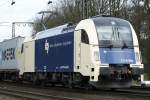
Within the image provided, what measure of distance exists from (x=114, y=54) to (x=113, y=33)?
43.9 inches

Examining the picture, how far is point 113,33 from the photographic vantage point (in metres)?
22.2

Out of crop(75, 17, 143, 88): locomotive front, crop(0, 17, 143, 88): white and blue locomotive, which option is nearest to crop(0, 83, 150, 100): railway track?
crop(0, 17, 143, 88): white and blue locomotive

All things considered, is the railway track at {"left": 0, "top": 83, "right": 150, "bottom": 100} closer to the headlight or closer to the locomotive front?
the locomotive front

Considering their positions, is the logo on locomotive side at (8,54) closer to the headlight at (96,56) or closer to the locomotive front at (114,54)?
the locomotive front at (114,54)

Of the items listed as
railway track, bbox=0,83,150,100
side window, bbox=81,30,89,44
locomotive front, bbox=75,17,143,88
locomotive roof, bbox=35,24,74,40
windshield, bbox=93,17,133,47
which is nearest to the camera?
railway track, bbox=0,83,150,100

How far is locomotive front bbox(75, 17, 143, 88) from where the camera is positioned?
2134 centimetres

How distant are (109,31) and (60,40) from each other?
3.79 meters

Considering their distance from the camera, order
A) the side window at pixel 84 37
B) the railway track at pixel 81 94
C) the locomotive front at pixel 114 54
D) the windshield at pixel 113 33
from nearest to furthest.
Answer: the railway track at pixel 81 94
the locomotive front at pixel 114 54
the windshield at pixel 113 33
the side window at pixel 84 37

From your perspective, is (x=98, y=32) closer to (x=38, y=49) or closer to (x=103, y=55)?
(x=103, y=55)

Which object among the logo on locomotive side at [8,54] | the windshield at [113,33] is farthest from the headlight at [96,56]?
the logo on locomotive side at [8,54]

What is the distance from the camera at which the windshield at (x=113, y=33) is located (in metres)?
21.9

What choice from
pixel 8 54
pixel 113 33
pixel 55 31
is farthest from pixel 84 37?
pixel 8 54

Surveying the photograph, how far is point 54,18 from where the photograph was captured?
247 feet

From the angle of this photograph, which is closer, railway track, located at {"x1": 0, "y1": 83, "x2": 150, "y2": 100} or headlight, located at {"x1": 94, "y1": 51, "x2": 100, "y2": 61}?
railway track, located at {"x1": 0, "y1": 83, "x2": 150, "y2": 100}
